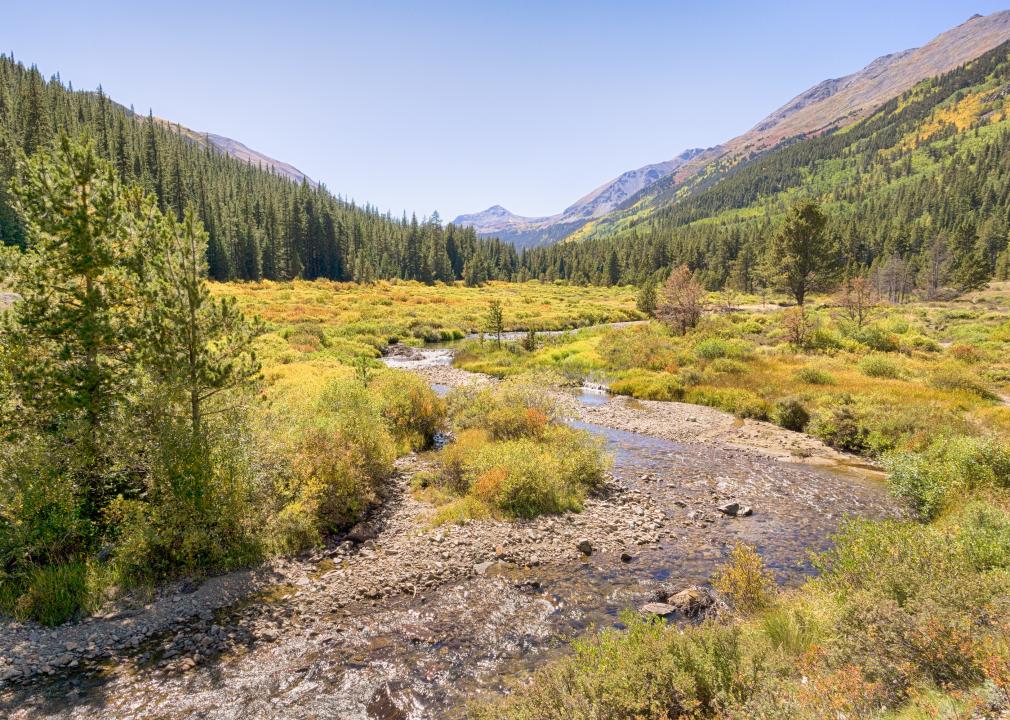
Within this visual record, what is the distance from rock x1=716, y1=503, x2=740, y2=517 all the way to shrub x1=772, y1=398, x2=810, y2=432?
475 inches

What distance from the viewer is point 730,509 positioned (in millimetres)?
15859

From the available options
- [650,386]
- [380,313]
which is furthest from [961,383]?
[380,313]

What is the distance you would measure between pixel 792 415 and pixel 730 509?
1278 centimetres

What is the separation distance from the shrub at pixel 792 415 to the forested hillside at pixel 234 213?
262ft

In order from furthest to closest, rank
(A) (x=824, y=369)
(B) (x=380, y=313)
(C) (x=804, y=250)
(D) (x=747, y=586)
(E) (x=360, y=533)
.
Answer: (B) (x=380, y=313)
(C) (x=804, y=250)
(A) (x=824, y=369)
(E) (x=360, y=533)
(D) (x=747, y=586)

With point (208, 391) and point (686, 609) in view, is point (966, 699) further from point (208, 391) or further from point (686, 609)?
point (208, 391)

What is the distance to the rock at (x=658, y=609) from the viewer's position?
10.3 meters

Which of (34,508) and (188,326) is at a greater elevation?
(188,326)

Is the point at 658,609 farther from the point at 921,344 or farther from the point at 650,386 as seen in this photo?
the point at 921,344

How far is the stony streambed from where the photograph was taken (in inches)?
330

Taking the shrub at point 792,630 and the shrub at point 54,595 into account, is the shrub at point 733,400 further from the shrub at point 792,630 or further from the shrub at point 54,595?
the shrub at point 54,595

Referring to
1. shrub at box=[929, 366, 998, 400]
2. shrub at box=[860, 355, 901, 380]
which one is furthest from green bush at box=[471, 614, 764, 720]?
Answer: shrub at box=[860, 355, 901, 380]

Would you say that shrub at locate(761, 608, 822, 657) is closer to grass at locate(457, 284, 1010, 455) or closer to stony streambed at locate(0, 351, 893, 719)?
stony streambed at locate(0, 351, 893, 719)

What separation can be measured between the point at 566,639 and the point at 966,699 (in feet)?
21.5
